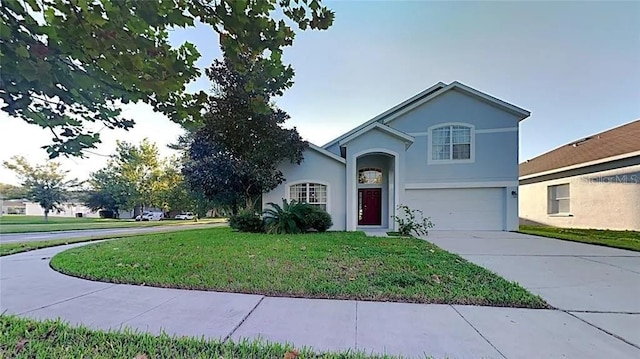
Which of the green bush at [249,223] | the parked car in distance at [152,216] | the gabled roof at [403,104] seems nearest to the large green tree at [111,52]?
the green bush at [249,223]

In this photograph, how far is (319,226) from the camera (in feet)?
44.2

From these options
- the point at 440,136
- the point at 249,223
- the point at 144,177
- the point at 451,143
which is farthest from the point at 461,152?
the point at 144,177

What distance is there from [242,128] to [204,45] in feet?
27.9

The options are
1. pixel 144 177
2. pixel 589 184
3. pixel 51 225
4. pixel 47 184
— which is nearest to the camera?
pixel 589 184

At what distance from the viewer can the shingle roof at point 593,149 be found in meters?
15.6

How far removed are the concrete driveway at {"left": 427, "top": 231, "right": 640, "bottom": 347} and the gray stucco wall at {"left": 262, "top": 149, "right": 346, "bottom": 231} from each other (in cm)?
585

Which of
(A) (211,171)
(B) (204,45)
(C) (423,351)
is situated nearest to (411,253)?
(C) (423,351)

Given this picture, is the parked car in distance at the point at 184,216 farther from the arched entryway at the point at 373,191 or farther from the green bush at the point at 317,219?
Result: the green bush at the point at 317,219

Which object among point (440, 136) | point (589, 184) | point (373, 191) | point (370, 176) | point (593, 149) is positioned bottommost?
point (373, 191)

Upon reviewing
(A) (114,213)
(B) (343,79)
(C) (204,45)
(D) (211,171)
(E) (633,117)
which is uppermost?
(B) (343,79)

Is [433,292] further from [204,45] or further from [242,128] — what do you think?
[242,128]

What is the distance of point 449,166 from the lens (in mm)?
15828

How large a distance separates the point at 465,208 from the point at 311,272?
1234 centimetres

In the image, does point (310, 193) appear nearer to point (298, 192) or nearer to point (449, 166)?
point (298, 192)
